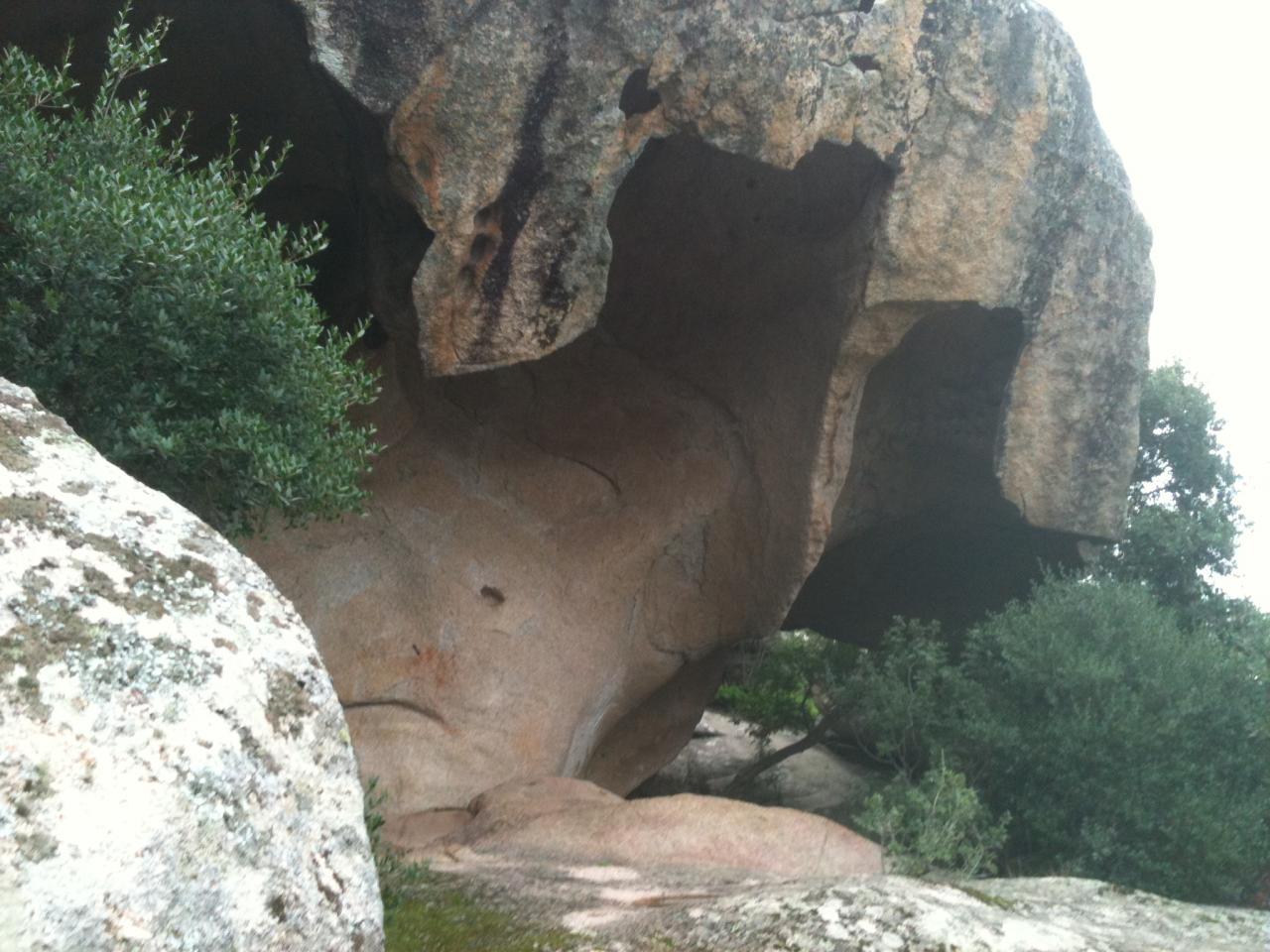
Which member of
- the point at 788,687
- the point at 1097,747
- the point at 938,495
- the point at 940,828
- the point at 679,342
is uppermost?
the point at 679,342

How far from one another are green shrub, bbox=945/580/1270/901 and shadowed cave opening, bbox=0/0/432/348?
5.46 m

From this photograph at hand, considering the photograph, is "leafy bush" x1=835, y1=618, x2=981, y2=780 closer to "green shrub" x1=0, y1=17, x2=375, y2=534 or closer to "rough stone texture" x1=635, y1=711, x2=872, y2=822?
"rough stone texture" x1=635, y1=711, x2=872, y2=822

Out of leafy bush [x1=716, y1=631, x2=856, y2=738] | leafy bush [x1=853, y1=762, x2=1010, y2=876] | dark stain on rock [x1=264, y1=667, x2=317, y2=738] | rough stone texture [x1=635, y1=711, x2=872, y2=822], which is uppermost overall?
dark stain on rock [x1=264, y1=667, x2=317, y2=738]

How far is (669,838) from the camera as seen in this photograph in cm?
635

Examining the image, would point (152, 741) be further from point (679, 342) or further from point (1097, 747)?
point (1097, 747)

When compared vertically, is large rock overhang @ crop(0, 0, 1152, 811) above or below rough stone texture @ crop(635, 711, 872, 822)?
above

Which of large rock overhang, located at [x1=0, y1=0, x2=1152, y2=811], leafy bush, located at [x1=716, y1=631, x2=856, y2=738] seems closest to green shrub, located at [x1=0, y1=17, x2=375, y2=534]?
large rock overhang, located at [x1=0, y1=0, x2=1152, y2=811]

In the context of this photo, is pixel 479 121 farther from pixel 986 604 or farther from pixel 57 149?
pixel 986 604

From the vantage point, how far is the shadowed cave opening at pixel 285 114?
7055 millimetres

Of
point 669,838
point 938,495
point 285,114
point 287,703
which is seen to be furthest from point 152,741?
point 938,495

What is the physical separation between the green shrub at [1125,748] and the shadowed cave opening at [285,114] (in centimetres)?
546

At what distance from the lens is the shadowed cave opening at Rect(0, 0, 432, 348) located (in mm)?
7055

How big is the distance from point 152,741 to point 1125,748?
8348 millimetres

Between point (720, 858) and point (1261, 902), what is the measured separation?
5456 millimetres
